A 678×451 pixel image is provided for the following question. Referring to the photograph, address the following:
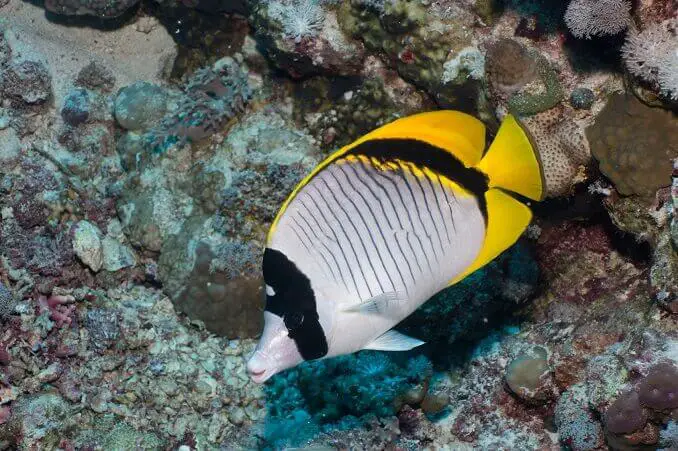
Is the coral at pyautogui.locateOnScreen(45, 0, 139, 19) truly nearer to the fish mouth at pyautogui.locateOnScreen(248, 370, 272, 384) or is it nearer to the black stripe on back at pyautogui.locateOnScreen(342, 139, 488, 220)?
the black stripe on back at pyautogui.locateOnScreen(342, 139, 488, 220)

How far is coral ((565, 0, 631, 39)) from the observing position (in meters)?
3.50

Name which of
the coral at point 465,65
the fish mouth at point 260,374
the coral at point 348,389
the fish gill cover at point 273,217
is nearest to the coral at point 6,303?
the fish gill cover at point 273,217

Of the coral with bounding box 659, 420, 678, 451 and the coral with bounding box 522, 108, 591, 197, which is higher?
the coral with bounding box 522, 108, 591, 197

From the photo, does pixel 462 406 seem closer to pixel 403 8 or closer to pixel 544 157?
pixel 544 157

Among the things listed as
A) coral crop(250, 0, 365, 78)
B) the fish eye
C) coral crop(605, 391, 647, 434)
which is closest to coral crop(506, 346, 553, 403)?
coral crop(605, 391, 647, 434)

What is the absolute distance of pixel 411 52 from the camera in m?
4.48

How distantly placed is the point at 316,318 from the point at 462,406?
2566 mm

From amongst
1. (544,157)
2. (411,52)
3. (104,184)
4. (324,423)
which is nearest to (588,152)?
(544,157)

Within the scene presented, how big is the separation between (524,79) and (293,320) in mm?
2407

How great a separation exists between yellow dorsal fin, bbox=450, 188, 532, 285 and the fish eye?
0.70 metres

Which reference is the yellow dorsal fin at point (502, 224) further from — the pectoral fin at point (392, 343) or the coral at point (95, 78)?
the coral at point (95, 78)

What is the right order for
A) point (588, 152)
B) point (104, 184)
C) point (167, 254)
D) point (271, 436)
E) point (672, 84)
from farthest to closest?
point (104, 184), point (167, 254), point (271, 436), point (588, 152), point (672, 84)

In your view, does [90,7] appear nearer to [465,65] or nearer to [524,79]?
[465,65]

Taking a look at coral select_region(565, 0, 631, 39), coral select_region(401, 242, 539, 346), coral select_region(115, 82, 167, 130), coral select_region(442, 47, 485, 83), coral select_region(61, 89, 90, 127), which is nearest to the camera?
coral select_region(565, 0, 631, 39)
